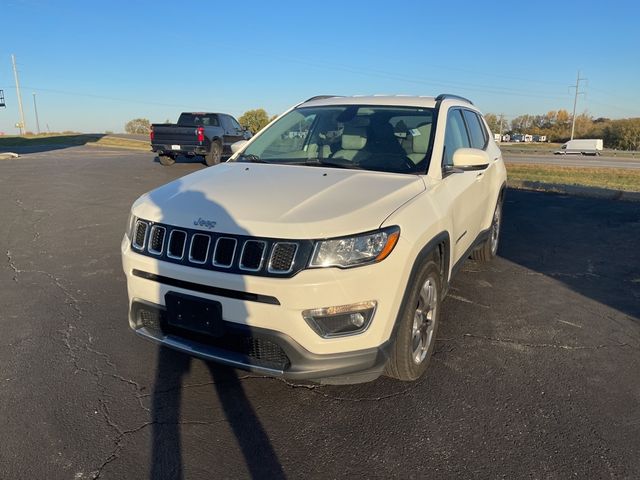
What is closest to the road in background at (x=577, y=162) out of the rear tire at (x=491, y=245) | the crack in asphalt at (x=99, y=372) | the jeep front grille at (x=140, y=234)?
the rear tire at (x=491, y=245)

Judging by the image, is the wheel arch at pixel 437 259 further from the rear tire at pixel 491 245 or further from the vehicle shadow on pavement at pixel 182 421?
the rear tire at pixel 491 245

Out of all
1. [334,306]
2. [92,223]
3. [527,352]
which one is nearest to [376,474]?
[334,306]

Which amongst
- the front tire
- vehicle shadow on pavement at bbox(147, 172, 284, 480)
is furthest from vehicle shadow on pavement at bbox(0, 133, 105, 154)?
the front tire

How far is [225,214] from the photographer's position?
2779mm

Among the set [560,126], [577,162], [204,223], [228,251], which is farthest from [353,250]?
[560,126]

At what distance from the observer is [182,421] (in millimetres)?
2809

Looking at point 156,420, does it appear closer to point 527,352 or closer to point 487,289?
point 527,352

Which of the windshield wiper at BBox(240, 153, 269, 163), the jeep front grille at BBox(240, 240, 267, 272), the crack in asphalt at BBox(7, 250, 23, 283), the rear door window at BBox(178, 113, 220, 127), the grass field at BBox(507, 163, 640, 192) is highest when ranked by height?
the rear door window at BBox(178, 113, 220, 127)

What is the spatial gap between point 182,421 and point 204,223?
3.73 feet

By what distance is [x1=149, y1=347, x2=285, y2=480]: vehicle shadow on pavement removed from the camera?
2449 millimetres

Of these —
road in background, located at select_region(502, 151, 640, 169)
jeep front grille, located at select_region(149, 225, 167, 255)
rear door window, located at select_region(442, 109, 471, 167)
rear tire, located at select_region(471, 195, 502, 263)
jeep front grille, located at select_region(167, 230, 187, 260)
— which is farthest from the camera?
road in background, located at select_region(502, 151, 640, 169)

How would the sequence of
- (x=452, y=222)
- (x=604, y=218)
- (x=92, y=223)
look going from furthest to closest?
1. (x=604, y=218)
2. (x=92, y=223)
3. (x=452, y=222)

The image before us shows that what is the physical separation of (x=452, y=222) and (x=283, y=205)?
144cm

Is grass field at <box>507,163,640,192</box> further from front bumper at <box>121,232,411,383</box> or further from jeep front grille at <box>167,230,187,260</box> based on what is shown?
jeep front grille at <box>167,230,187,260</box>
